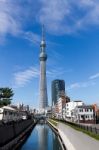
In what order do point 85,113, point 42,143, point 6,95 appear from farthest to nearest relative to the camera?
1. point 85,113
2. point 6,95
3. point 42,143

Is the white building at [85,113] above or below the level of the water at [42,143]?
above

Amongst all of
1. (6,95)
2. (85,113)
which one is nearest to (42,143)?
(6,95)

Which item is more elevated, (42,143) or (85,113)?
(85,113)

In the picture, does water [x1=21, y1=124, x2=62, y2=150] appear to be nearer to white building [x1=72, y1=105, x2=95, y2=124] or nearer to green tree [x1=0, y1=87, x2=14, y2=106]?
green tree [x1=0, y1=87, x2=14, y2=106]

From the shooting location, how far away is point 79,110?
138125mm

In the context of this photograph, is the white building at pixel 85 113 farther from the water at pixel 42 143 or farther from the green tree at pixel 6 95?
the water at pixel 42 143

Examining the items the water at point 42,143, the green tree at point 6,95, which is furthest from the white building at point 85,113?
the water at point 42,143

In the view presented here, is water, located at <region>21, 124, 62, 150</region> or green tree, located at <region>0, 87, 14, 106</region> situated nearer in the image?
water, located at <region>21, 124, 62, 150</region>

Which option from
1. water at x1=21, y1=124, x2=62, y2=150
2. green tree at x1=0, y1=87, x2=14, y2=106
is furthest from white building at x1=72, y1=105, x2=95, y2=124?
water at x1=21, y1=124, x2=62, y2=150

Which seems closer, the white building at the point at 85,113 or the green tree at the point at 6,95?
the green tree at the point at 6,95

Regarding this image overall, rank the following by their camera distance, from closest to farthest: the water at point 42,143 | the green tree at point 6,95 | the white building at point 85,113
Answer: the water at point 42,143 → the green tree at point 6,95 → the white building at point 85,113

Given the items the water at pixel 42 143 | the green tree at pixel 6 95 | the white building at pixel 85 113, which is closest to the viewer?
the water at pixel 42 143

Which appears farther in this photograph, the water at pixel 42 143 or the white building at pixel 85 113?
the white building at pixel 85 113

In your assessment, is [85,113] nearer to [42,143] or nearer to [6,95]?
[6,95]
